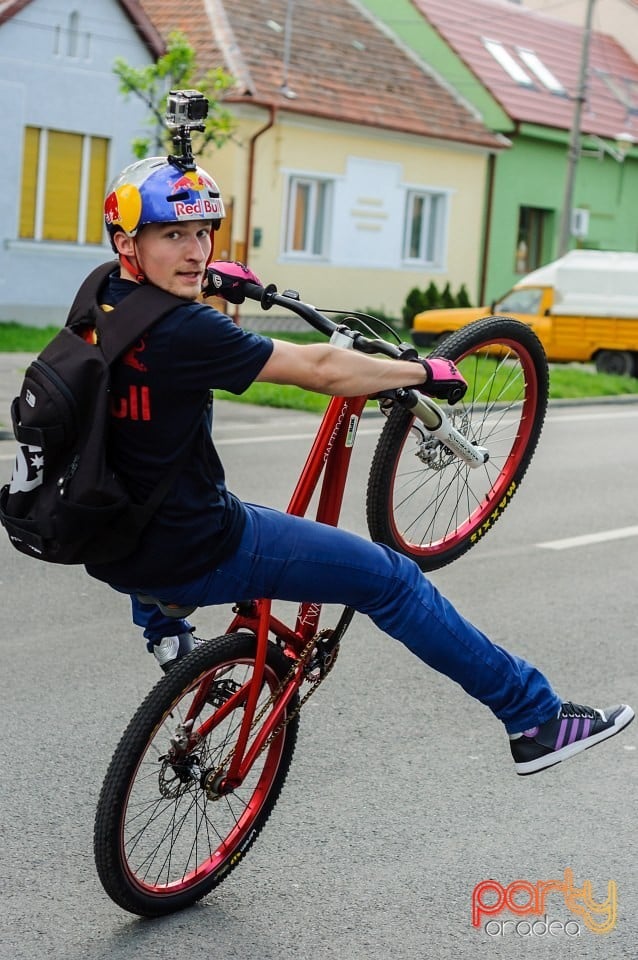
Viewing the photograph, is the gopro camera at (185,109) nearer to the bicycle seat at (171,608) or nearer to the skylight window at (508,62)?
the bicycle seat at (171,608)

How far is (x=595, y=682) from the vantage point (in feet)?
20.3

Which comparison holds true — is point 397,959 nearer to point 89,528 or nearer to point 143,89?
point 89,528

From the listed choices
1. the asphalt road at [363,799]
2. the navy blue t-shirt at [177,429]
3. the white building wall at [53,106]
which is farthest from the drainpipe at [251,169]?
the navy blue t-shirt at [177,429]

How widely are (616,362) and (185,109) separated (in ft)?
64.5

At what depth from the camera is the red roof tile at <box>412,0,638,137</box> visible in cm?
3253

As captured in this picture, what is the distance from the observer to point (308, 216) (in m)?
28.3

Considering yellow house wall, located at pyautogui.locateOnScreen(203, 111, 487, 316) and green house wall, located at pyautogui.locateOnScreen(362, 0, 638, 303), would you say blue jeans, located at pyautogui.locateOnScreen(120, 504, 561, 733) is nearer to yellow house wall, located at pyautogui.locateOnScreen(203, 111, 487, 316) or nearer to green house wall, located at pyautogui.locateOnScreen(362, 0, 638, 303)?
yellow house wall, located at pyautogui.locateOnScreen(203, 111, 487, 316)

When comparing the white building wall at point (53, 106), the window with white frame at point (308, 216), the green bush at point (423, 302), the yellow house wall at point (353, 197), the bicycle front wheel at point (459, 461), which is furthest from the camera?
the green bush at point (423, 302)

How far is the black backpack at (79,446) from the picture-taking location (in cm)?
338

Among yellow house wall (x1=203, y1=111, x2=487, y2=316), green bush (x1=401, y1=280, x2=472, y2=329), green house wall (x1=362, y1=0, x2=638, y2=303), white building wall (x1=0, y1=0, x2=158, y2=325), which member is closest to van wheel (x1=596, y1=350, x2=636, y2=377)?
Answer: green bush (x1=401, y1=280, x2=472, y2=329)

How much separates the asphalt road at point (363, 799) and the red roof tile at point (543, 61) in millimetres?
26024

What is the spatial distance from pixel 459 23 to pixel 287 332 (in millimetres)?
11338

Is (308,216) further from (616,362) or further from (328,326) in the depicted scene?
(328,326)

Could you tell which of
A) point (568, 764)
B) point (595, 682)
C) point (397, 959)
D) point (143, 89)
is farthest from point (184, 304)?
point (143, 89)
